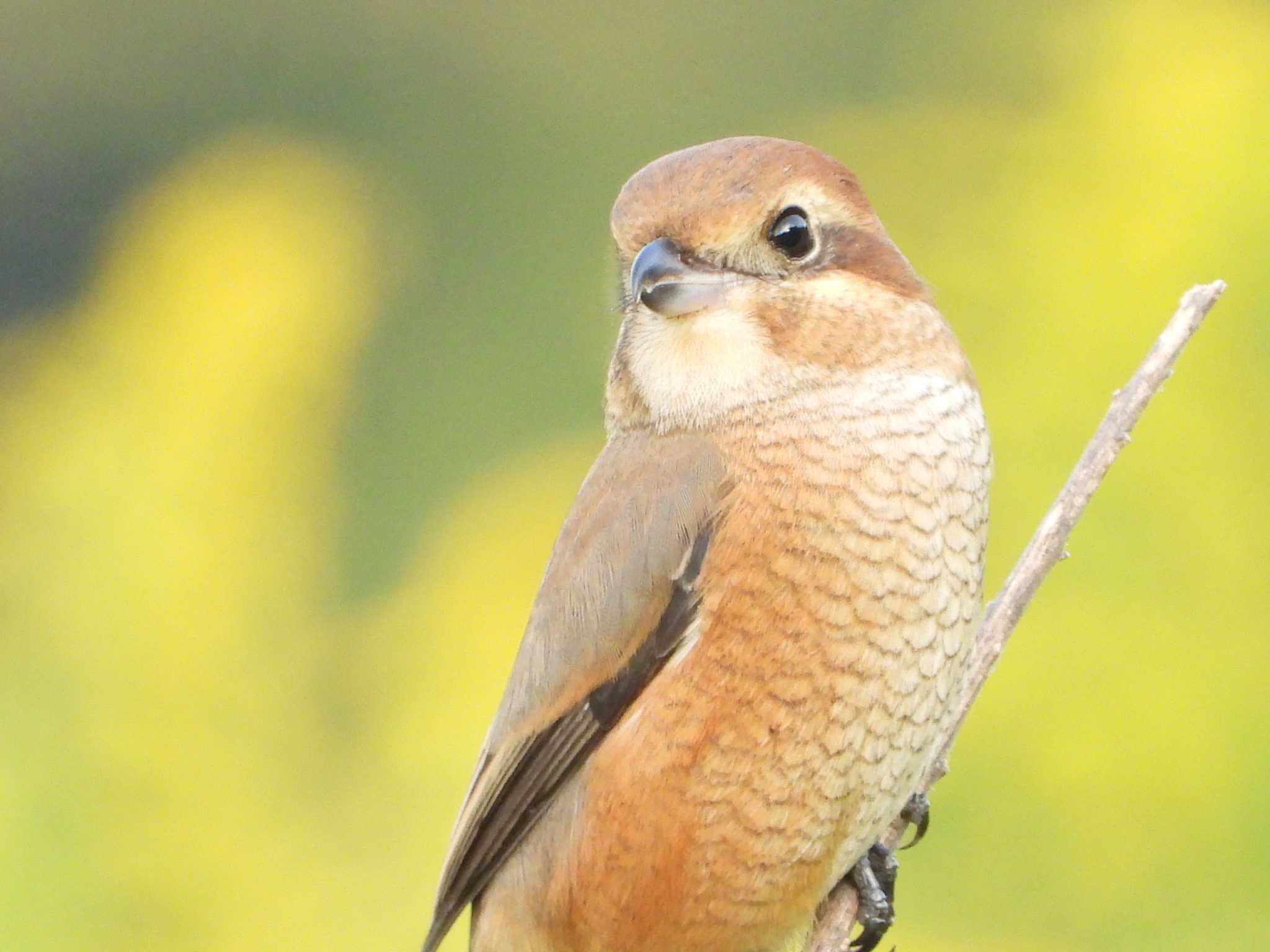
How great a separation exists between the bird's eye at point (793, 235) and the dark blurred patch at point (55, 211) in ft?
9.30

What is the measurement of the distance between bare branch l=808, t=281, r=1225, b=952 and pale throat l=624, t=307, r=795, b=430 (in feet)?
1.20

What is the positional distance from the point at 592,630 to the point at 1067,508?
59 cm

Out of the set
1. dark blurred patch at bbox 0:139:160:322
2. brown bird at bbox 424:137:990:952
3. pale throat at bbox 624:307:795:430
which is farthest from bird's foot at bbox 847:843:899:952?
dark blurred patch at bbox 0:139:160:322

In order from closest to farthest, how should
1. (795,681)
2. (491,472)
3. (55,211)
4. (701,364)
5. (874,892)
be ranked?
(795,681), (701,364), (874,892), (491,472), (55,211)

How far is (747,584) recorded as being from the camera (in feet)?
6.47

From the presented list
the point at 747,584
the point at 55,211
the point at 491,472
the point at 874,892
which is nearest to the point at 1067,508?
the point at 747,584

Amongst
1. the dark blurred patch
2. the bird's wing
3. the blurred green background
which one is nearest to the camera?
the bird's wing

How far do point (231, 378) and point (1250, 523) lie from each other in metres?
2.16

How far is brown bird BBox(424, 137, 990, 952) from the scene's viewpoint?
1.95 metres

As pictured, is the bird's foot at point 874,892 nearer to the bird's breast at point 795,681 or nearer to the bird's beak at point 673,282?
the bird's breast at point 795,681

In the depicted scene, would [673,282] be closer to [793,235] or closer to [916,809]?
[793,235]

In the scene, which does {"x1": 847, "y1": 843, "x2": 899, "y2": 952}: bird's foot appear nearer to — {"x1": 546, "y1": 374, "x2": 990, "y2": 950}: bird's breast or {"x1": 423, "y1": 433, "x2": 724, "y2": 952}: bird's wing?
{"x1": 546, "y1": 374, "x2": 990, "y2": 950}: bird's breast

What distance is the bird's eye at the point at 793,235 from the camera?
2.01m

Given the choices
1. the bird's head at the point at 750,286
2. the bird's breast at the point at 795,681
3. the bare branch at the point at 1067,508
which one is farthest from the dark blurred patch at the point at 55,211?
the bare branch at the point at 1067,508
